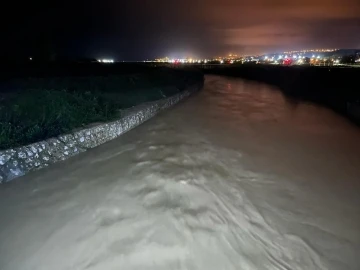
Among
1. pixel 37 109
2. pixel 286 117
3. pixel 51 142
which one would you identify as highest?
pixel 37 109

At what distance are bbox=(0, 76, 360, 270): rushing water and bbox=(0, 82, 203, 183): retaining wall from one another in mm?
259

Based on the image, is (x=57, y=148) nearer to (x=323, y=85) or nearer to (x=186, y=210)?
(x=186, y=210)

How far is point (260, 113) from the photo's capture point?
17.7 metres

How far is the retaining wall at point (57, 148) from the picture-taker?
6480mm

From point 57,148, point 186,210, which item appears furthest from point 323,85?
point 57,148

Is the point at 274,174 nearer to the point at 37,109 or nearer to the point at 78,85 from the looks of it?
the point at 37,109

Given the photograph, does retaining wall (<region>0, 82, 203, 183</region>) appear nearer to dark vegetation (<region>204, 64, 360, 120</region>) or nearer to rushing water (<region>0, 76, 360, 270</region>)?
rushing water (<region>0, 76, 360, 270</region>)

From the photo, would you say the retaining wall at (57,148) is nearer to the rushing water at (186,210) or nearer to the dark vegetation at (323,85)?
the rushing water at (186,210)

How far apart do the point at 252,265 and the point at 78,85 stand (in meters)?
14.0

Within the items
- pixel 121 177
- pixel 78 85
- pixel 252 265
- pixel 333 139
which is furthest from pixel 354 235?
pixel 78 85

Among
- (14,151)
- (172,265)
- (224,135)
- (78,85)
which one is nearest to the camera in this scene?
(172,265)

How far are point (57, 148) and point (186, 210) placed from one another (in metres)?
4.26

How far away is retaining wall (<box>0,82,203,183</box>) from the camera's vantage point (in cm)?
648

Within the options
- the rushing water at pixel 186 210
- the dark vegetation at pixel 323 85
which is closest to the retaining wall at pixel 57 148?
the rushing water at pixel 186 210
